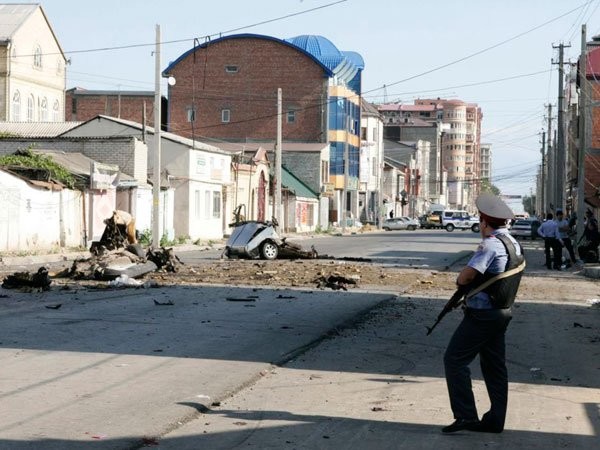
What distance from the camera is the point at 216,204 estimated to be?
201 feet

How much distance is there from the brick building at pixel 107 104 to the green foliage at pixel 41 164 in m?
49.4

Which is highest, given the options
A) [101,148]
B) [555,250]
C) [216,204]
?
[101,148]

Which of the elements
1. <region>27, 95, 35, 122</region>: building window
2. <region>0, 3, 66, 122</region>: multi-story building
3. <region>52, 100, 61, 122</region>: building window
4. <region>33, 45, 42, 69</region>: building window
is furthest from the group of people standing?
<region>52, 100, 61, 122</region>: building window

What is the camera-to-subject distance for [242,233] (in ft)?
116

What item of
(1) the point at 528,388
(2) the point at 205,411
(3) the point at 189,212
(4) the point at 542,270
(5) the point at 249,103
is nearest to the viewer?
(2) the point at 205,411

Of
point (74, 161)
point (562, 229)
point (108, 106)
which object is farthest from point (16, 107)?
point (562, 229)

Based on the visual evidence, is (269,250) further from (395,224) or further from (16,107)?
(395,224)

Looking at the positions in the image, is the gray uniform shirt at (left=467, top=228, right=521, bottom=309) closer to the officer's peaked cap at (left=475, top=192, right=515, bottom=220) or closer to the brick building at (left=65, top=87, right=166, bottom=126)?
the officer's peaked cap at (left=475, top=192, right=515, bottom=220)

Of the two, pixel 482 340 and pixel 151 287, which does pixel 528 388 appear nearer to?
pixel 482 340

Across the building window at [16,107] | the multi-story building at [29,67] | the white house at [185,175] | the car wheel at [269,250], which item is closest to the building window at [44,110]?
the multi-story building at [29,67]

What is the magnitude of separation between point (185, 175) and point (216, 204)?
5358 millimetres

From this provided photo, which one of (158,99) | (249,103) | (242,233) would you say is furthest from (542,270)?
(249,103)

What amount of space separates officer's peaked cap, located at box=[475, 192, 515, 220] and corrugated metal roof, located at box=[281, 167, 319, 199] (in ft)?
233

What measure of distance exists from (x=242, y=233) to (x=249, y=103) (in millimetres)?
54188
